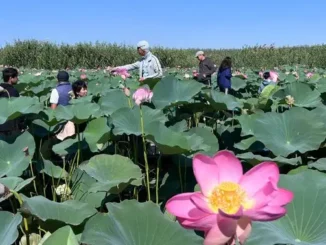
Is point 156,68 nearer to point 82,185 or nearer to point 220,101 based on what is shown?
point 220,101

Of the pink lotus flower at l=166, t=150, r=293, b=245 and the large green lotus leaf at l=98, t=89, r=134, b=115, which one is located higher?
the pink lotus flower at l=166, t=150, r=293, b=245

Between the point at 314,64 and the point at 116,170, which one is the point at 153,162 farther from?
the point at 314,64

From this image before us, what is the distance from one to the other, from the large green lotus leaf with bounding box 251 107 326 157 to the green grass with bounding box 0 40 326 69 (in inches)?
654

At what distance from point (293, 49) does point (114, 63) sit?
7.19m

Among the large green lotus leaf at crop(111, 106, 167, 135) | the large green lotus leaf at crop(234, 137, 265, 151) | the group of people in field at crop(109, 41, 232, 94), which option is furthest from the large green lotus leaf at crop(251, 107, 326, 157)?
the group of people in field at crop(109, 41, 232, 94)

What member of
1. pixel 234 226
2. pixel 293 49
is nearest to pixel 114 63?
pixel 293 49

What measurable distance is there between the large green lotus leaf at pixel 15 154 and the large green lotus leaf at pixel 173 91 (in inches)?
23.8

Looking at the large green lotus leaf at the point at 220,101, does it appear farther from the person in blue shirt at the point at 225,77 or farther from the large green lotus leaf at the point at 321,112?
the person in blue shirt at the point at 225,77

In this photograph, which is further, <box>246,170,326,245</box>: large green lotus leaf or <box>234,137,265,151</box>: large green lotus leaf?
<box>234,137,265,151</box>: large green lotus leaf

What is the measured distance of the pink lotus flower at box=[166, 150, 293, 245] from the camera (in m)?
0.53

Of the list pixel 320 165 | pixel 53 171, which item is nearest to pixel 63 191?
pixel 53 171

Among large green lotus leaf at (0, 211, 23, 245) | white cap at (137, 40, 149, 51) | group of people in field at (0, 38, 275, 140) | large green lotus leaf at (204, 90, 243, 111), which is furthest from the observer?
white cap at (137, 40, 149, 51)

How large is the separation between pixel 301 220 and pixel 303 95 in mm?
1478

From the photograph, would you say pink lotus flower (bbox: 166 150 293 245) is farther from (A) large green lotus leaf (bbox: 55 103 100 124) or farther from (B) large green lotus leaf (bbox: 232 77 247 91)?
(B) large green lotus leaf (bbox: 232 77 247 91)
